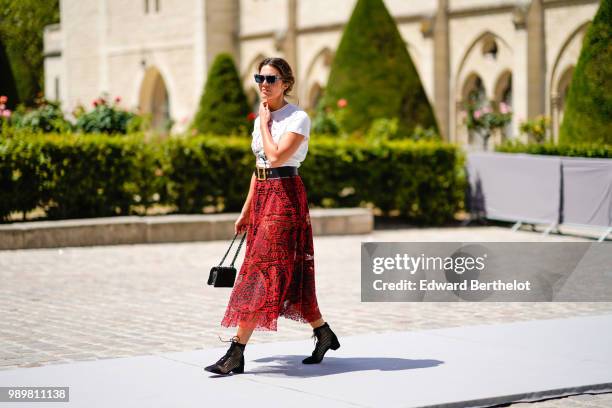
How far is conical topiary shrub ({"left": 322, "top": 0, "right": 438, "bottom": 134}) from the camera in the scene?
1988 cm

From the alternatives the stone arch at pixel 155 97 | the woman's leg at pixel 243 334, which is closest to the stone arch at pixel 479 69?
the stone arch at pixel 155 97

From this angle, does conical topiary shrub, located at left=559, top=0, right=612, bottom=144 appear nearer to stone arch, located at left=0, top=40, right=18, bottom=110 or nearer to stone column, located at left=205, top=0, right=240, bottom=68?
stone arch, located at left=0, top=40, right=18, bottom=110

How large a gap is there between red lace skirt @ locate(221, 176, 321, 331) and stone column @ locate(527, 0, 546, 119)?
74.4 feet

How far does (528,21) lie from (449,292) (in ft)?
65.2

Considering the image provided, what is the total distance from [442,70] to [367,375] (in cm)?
2571

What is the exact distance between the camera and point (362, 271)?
11461 mm

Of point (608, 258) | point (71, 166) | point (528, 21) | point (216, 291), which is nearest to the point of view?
point (216, 291)

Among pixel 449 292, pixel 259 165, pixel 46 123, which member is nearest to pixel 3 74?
pixel 46 123

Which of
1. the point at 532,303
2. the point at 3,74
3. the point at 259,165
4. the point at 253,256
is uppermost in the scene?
the point at 3,74

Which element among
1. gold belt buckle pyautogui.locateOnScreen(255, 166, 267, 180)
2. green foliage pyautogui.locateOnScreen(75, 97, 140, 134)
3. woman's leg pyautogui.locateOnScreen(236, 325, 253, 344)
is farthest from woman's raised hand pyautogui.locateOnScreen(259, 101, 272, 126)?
green foliage pyautogui.locateOnScreen(75, 97, 140, 134)

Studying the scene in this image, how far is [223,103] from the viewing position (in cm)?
2148

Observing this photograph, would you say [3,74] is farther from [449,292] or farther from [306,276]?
[306,276]

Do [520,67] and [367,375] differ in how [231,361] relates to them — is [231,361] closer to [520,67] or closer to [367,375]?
[367,375]

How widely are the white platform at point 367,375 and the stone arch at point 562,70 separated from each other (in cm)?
2109
